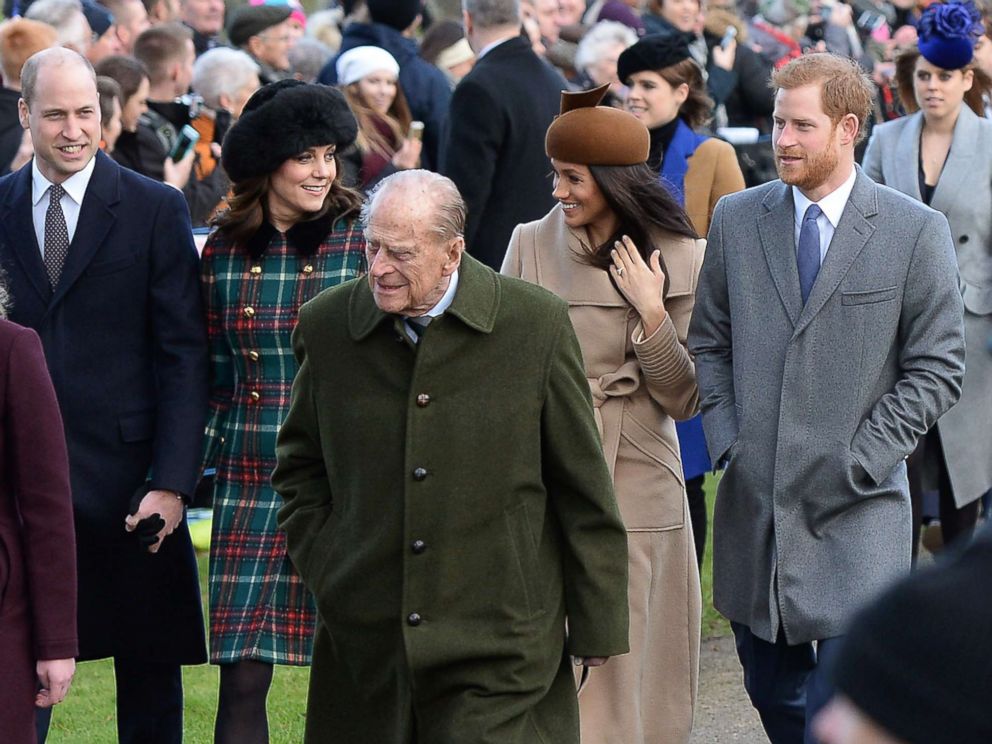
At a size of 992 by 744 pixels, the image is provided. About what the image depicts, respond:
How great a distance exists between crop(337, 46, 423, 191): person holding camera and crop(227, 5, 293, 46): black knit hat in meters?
1.52

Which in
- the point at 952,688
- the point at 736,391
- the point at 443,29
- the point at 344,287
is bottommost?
the point at 443,29

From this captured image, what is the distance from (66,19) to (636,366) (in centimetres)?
428

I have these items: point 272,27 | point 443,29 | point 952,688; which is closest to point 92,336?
point 952,688

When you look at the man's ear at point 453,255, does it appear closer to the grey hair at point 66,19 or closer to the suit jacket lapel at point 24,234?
the suit jacket lapel at point 24,234

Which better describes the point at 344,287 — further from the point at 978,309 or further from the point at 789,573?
the point at 978,309

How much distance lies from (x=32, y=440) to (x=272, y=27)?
647 cm

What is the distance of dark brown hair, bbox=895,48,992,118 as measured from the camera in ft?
23.7

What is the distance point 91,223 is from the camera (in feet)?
15.8

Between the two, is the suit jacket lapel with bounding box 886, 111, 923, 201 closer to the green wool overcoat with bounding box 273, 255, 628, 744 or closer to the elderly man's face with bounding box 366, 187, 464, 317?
the green wool overcoat with bounding box 273, 255, 628, 744

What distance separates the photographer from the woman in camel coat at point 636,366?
4.94 m

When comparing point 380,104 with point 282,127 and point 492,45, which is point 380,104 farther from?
point 282,127

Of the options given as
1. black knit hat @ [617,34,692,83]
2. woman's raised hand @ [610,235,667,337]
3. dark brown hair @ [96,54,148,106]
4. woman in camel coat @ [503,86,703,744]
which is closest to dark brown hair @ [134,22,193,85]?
dark brown hair @ [96,54,148,106]

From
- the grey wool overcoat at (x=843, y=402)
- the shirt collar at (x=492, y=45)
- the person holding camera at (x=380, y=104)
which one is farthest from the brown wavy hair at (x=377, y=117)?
the grey wool overcoat at (x=843, y=402)

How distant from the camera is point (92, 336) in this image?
480cm
